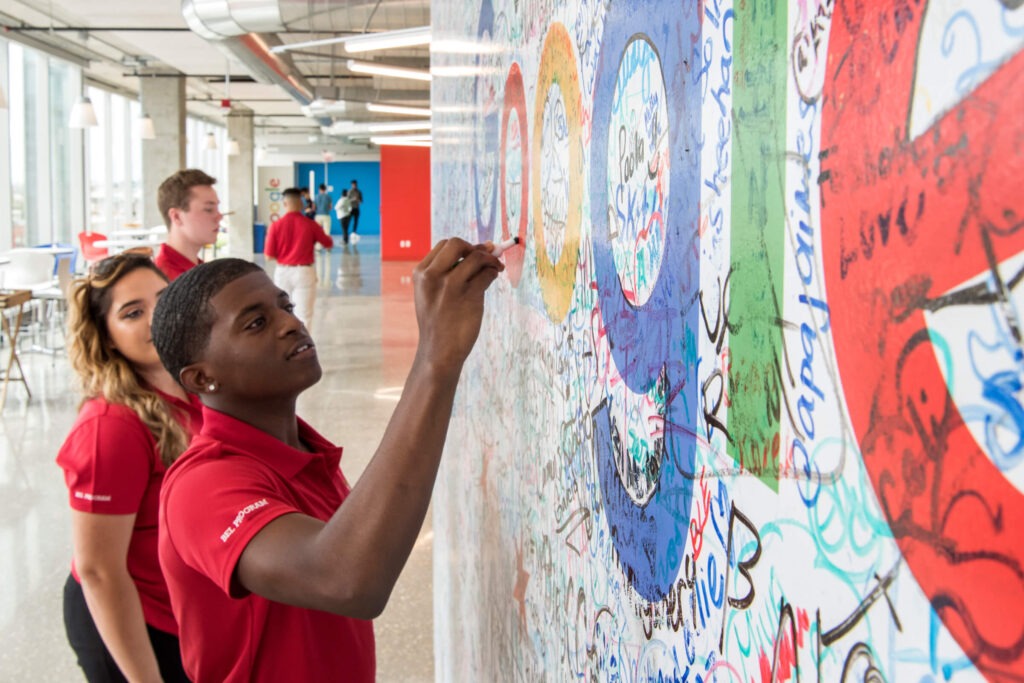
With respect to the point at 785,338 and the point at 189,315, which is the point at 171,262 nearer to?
the point at 189,315

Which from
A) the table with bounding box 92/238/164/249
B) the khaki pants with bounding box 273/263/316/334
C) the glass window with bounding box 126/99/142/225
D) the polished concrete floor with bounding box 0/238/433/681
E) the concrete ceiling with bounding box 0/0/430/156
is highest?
the concrete ceiling with bounding box 0/0/430/156

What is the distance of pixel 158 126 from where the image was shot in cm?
1770

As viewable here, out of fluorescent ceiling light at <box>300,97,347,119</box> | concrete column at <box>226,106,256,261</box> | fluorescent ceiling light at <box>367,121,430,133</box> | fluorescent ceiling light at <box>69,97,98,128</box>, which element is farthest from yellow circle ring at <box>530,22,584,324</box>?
concrete column at <box>226,106,256,261</box>

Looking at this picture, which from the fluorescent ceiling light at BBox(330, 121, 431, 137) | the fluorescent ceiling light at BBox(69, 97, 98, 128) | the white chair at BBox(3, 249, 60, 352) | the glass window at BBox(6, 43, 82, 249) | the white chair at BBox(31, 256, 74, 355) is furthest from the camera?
the fluorescent ceiling light at BBox(330, 121, 431, 137)

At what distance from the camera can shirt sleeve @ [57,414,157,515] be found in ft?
6.26

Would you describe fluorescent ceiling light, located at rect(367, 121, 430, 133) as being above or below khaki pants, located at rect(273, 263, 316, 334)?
above

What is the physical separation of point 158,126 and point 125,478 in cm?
1732

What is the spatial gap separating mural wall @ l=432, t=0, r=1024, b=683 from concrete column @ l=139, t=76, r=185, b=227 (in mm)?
17820

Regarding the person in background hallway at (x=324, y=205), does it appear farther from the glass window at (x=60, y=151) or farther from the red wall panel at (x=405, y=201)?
the glass window at (x=60, y=151)

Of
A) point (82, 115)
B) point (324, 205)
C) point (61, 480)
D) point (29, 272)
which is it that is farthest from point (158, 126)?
point (61, 480)

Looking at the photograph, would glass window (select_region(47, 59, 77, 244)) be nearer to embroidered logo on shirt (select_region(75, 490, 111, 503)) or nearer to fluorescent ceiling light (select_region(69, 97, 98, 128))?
fluorescent ceiling light (select_region(69, 97, 98, 128))

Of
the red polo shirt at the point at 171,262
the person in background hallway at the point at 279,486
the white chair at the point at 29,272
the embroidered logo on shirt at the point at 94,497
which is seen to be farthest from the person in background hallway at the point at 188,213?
the white chair at the point at 29,272

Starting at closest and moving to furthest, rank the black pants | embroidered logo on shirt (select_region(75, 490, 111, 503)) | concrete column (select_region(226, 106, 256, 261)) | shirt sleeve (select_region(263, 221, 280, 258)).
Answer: embroidered logo on shirt (select_region(75, 490, 111, 503)) → the black pants → shirt sleeve (select_region(263, 221, 280, 258)) → concrete column (select_region(226, 106, 256, 261))

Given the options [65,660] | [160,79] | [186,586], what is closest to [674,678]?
[186,586]
